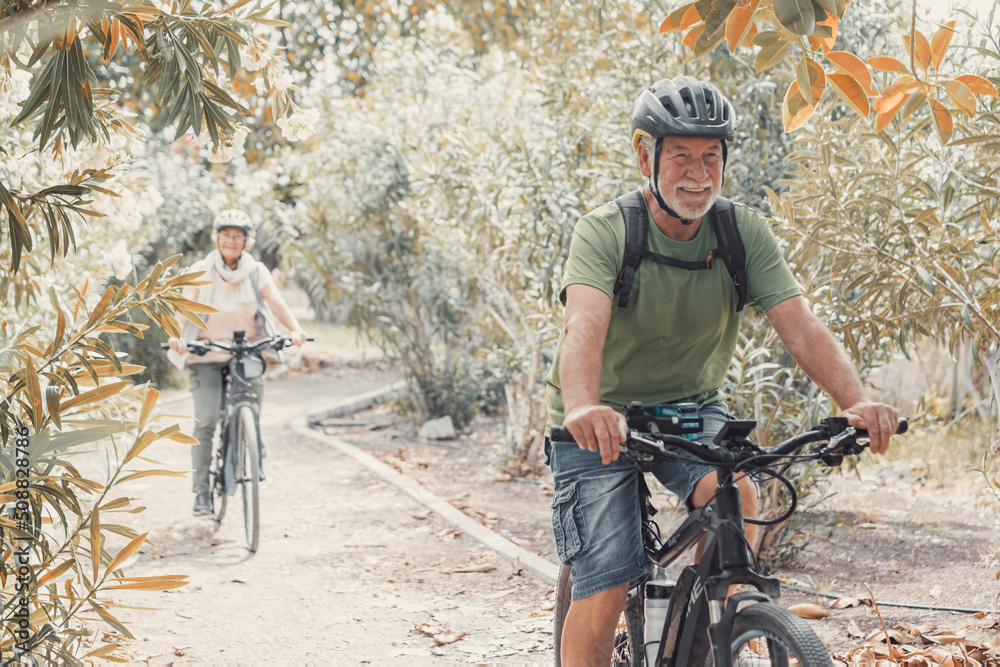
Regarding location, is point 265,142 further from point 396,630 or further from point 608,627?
point 608,627

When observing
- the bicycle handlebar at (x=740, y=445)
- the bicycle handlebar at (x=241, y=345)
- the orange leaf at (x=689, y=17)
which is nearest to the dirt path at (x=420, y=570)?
the bicycle handlebar at (x=241, y=345)

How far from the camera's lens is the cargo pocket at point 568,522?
2668 mm

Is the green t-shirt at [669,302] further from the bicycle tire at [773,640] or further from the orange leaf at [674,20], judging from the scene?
the bicycle tire at [773,640]

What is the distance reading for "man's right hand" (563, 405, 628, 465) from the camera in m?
2.19

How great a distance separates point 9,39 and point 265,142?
16.0 metres

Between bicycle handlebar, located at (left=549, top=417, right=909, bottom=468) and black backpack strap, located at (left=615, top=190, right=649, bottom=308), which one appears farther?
black backpack strap, located at (left=615, top=190, right=649, bottom=308)

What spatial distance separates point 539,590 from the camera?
5.12 meters

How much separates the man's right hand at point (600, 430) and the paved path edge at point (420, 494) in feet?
6.64

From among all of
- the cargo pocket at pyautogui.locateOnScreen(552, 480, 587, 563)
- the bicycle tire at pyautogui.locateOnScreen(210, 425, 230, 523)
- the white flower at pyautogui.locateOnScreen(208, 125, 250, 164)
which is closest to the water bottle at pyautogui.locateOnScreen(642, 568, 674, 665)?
the cargo pocket at pyautogui.locateOnScreen(552, 480, 587, 563)

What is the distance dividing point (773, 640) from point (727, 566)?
0.23 metres

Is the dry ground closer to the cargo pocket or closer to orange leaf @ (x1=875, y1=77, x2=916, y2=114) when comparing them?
the cargo pocket

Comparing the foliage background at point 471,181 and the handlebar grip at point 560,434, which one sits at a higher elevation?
the foliage background at point 471,181

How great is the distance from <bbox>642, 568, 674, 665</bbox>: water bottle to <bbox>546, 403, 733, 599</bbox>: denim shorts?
9 cm

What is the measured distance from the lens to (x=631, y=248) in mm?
2721
